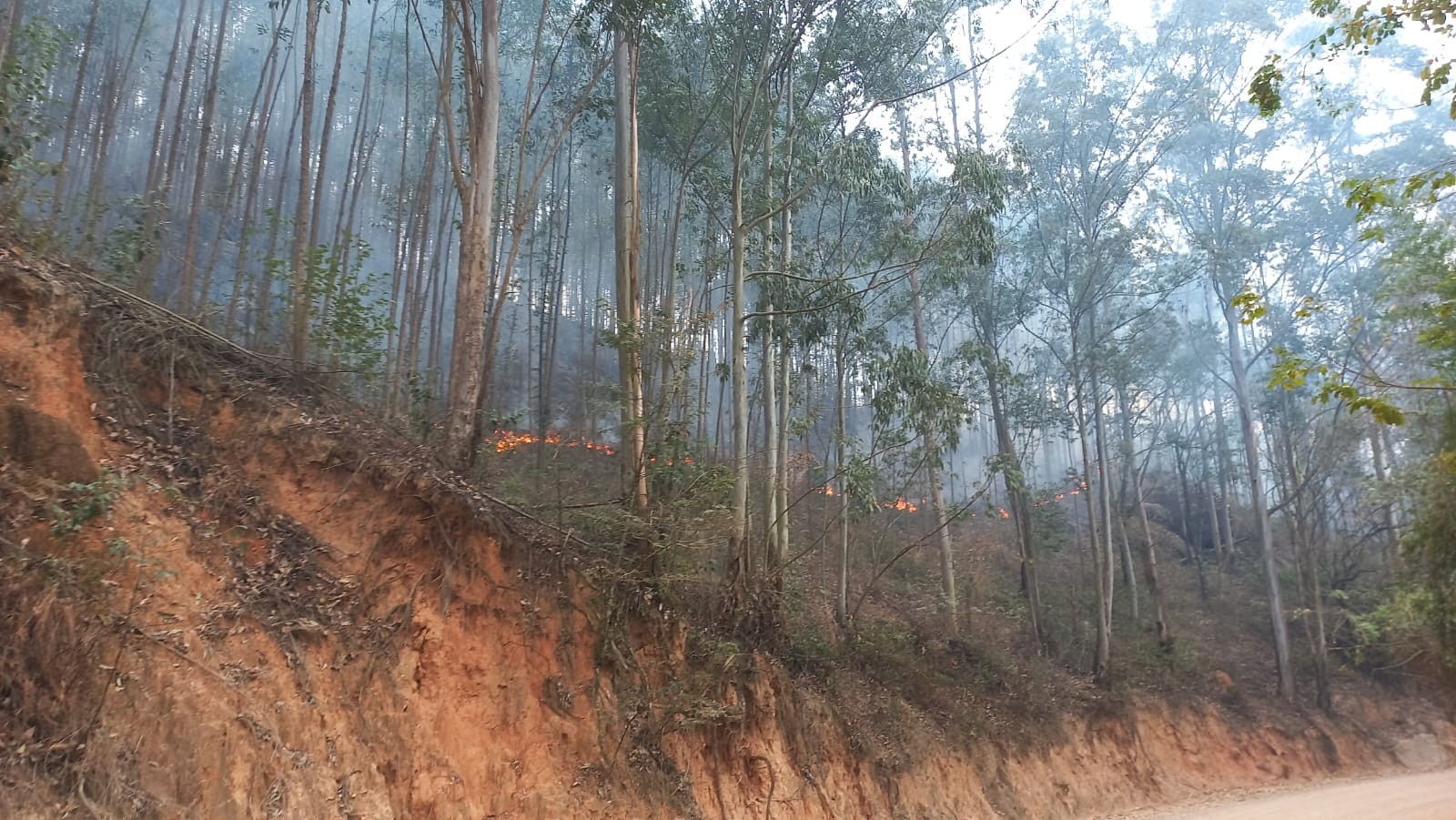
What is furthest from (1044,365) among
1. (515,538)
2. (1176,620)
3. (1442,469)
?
(515,538)

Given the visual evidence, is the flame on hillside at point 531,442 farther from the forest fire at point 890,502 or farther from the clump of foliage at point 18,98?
the clump of foliage at point 18,98

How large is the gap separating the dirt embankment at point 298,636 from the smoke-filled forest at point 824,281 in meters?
0.86

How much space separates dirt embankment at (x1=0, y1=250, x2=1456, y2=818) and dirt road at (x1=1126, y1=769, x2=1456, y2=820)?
7.09m

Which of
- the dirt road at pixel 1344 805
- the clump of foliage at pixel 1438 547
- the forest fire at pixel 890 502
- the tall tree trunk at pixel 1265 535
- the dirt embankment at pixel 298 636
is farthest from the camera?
the tall tree trunk at pixel 1265 535

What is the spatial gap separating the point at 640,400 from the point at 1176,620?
1878 cm

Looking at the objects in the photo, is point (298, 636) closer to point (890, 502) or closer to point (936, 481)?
point (890, 502)

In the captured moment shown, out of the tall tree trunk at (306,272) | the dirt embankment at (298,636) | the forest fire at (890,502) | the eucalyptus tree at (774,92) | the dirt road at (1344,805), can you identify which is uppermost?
the eucalyptus tree at (774,92)

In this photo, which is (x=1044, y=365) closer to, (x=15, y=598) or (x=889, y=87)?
(x=889, y=87)

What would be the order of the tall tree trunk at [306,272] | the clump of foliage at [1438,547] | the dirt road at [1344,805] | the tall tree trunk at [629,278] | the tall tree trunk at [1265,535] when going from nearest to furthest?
the tall tree trunk at [306,272] < the tall tree trunk at [629,278] < the clump of foliage at [1438,547] < the dirt road at [1344,805] < the tall tree trunk at [1265,535]

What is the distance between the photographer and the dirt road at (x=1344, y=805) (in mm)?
12445

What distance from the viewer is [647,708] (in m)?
8.26

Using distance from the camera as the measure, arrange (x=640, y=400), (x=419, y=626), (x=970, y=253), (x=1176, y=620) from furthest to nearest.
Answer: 1. (x=1176, y=620)
2. (x=970, y=253)
3. (x=640, y=400)
4. (x=419, y=626)

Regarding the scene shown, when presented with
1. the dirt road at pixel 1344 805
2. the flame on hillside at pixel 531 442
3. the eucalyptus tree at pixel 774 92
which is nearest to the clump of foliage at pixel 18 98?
the flame on hillside at pixel 531 442

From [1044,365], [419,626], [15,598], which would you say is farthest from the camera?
[1044,365]
